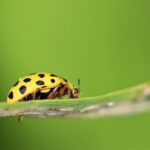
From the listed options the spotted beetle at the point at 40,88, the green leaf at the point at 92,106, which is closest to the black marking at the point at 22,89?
the spotted beetle at the point at 40,88

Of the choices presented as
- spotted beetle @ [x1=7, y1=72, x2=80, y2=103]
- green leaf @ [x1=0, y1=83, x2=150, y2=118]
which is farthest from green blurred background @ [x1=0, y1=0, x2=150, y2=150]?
green leaf @ [x1=0, y1=83, x2=150, y2=118]

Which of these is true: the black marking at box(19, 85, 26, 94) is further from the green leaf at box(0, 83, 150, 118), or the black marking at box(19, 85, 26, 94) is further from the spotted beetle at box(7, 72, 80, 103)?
the green leaf at box(0, 83, 150, 118)

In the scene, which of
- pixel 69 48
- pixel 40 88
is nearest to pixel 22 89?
pixel 40 88

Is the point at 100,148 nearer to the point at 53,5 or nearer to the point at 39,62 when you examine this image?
the point at 39,62

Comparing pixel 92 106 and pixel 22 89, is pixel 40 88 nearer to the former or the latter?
pixel 22 89

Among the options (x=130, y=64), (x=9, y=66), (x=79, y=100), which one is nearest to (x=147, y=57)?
(x=130, y=64)

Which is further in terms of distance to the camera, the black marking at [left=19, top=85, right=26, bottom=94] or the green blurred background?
the black marking at [left=19, top=85, right=26, bottom=94]
